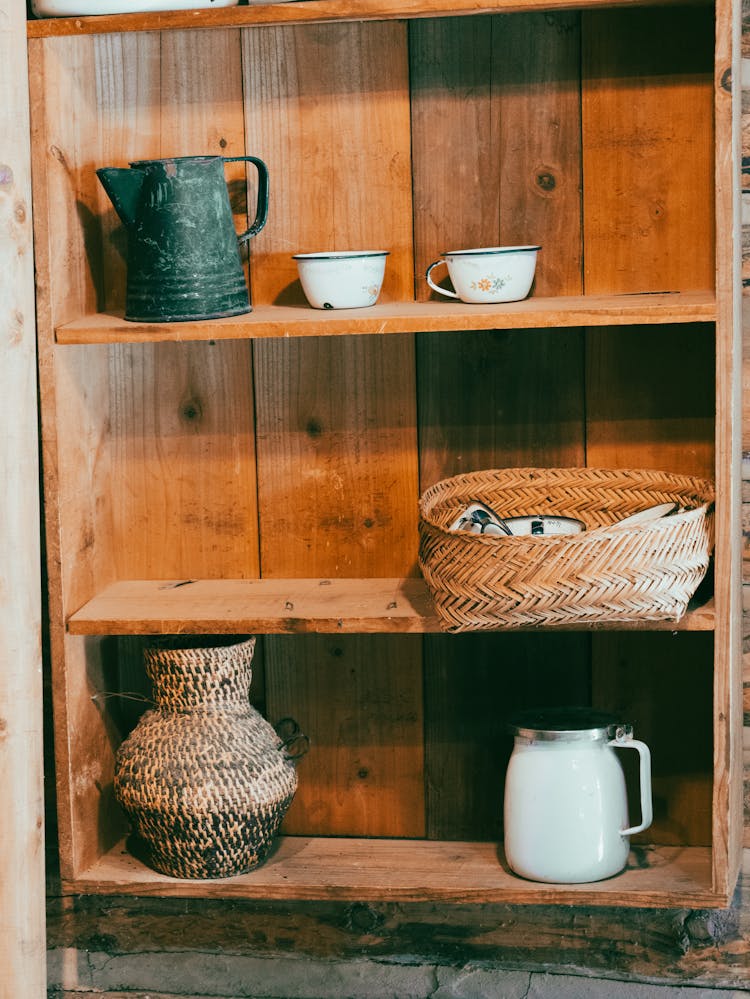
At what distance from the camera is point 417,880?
1.63m

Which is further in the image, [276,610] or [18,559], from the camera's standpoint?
[276,610]

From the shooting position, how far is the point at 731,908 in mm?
1785

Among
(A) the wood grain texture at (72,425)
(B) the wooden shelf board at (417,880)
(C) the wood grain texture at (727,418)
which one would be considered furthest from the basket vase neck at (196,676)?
(C) the wood grain texture at (727,418)

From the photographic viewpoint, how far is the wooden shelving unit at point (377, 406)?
1605mm

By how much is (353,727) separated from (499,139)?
83cm

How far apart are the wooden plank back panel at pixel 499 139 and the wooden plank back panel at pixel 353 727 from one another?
519 mm

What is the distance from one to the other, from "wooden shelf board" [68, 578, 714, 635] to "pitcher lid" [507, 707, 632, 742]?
141 millimetres

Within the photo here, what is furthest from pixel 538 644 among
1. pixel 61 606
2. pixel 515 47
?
pixel 515 47

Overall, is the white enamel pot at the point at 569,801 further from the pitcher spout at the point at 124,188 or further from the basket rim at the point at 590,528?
the pitcher spout at the point at 124,188

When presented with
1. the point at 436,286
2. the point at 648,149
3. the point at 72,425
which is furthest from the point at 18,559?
the point at 648,149

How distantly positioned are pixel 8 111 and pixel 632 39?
78 cm

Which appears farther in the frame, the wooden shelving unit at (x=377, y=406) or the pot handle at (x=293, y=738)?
the pot handle at (x=293, y=738)

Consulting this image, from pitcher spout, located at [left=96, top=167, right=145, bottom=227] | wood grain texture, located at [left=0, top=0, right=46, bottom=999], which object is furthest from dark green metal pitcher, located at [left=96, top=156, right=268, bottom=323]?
wood grain texture, located at [left=0, top=0, right=46, bottom=999]

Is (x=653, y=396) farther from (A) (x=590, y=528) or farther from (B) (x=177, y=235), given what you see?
(B) (x=177, y=235)
